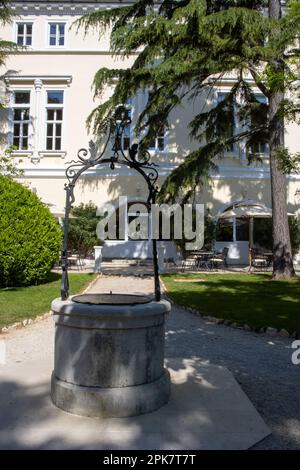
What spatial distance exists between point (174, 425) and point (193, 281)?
9.98 m

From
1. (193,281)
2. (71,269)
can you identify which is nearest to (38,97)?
(71,269)

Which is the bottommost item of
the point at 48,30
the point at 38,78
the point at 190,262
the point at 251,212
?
the point at 190,262

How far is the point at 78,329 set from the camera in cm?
368

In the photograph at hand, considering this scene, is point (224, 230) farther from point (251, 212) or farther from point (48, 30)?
point (48, 30)

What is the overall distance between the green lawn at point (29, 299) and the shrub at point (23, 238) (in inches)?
17.6

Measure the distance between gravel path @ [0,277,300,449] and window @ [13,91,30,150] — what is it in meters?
16.7

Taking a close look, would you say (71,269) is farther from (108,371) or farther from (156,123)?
(108,371)

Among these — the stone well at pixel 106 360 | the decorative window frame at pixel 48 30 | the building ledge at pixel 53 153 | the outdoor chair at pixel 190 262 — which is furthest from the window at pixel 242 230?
the stone well at pixel 106 360

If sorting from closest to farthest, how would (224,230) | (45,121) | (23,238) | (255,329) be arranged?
(255,329) → (23,238) → (224,230) → (45,121)

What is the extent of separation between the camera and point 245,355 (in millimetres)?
5750

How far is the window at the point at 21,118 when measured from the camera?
877 inches

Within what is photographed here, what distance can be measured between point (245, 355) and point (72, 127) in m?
18.5

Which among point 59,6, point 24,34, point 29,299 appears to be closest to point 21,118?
point 24,34

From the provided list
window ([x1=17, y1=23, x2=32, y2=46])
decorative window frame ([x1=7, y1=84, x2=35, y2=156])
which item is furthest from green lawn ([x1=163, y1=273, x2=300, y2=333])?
window ([x1=17, y1=23, x2=32, y2=46])
